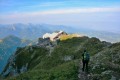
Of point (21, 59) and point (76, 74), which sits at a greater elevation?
point (76, 74)

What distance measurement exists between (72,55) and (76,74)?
197 feet

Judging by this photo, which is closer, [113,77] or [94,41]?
[113,77]

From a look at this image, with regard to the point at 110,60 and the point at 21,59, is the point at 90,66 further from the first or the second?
the point at 21,59

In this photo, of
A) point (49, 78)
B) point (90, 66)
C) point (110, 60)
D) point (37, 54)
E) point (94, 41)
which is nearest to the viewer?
point (49, 78)

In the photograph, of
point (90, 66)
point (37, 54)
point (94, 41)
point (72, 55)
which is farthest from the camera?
point (37, 54)

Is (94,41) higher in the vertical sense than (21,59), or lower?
higher

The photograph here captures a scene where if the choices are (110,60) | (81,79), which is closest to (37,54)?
(110,60)

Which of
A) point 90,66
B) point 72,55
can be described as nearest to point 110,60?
point 90,66

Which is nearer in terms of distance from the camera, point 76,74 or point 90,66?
point 76,74

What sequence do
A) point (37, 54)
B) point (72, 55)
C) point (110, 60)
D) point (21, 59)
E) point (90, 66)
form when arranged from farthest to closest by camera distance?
point (21, 59) → point (37, 54) → point (72, 55) → point (110, 60) → point (90, 66)

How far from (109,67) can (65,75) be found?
7411 mm

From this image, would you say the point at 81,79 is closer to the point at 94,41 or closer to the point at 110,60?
the point at 110,60

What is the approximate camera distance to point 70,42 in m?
143

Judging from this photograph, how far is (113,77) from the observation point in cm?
3756
